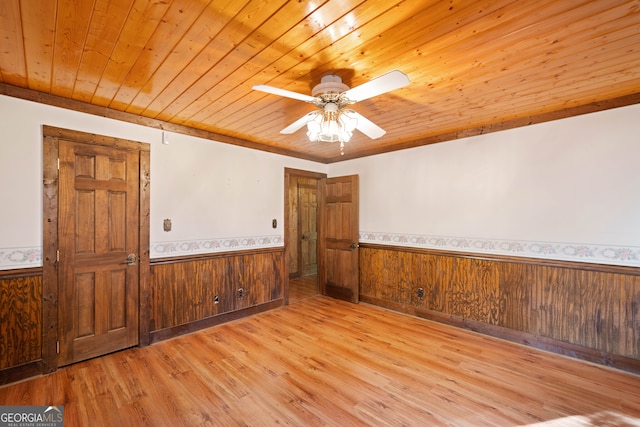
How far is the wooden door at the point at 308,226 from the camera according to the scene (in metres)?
6.62

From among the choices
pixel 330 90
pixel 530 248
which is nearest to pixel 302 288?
pixel 530 248

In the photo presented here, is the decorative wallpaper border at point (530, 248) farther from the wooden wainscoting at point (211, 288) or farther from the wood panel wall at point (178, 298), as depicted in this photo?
the wood panel wall at point (178, 298)

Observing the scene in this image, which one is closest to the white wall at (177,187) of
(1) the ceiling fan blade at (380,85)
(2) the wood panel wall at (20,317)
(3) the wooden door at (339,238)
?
(2) the wood panel wall at (20,317)

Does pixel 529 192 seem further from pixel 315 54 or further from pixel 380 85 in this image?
pixel 315 54

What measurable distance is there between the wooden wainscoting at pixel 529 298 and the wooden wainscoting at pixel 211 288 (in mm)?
1822

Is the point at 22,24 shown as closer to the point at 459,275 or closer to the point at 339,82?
the point at 339,82

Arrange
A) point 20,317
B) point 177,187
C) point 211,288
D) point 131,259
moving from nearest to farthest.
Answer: point 20,317 < point 131,259 < point 177,187 < point 211,288

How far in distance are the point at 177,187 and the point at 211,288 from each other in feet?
4.42

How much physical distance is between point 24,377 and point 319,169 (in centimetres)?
430

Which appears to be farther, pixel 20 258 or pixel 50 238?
pixel 50 238

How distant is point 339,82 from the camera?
2.01 m

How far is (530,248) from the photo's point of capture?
3160 mm

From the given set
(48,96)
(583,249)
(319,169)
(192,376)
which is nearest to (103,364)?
(192,376)

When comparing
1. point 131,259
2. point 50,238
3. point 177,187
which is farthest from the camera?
point 177,187
